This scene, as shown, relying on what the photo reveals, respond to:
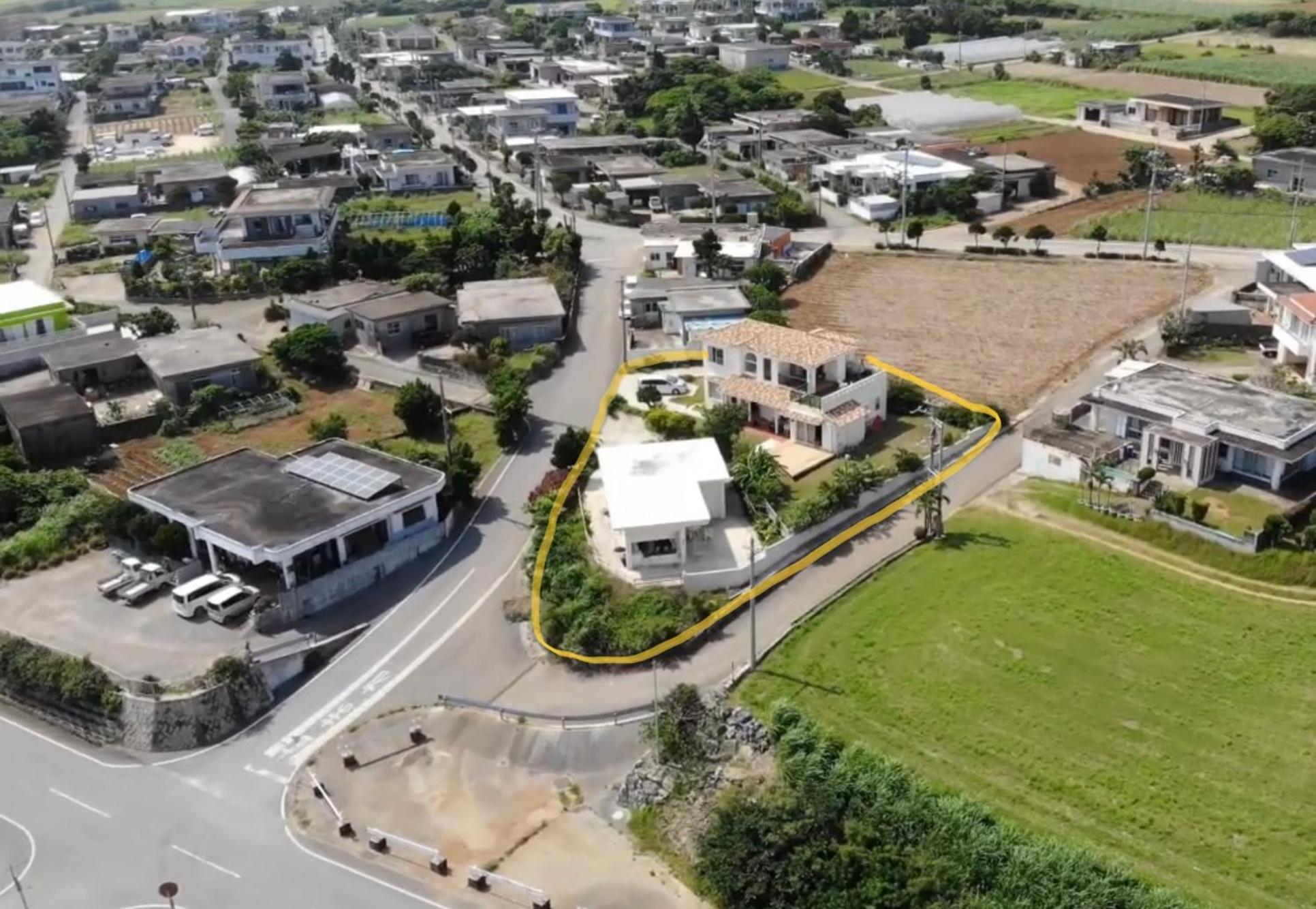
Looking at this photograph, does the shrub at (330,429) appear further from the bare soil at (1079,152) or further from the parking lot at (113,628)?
the bare soil at (1079,152)

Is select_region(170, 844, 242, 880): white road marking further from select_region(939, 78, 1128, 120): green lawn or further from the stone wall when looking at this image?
select_region(939, 78, 1128, 120): green lawn

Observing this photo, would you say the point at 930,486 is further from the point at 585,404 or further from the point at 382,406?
the point at 382,406

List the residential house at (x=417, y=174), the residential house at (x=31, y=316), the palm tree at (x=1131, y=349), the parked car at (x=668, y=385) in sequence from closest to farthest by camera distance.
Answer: the parked car at (x=668, y=385) → the palm tree at (x=1131, y=349) → the residential house at (x=31, y=316) → the residential house at (x=417, y=174)

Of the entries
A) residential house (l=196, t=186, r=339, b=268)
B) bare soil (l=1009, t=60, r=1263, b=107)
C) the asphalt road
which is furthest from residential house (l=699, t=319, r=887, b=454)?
bare soil (l=1009, t=60, r=1263, b=107)

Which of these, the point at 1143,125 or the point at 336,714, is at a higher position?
the point at 1143,125

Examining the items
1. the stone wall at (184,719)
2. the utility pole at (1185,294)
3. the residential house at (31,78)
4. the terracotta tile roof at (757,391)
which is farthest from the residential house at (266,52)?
the stone wall at (184,719)

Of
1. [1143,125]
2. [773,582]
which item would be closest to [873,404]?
[773,582]
